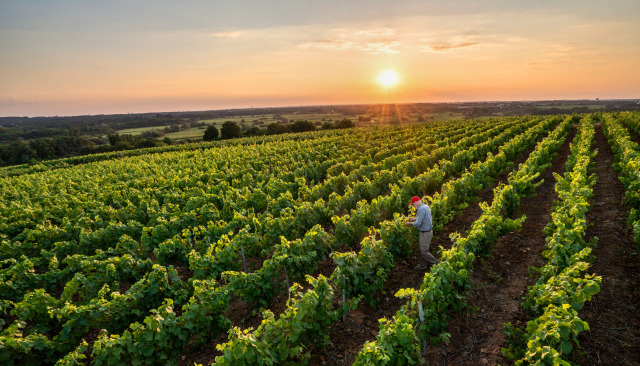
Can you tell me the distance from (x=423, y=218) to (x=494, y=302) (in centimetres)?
236

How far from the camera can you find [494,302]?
6.60 m

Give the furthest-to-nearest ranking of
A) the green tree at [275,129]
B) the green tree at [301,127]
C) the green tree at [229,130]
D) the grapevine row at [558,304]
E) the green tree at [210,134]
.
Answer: the green tree at [301,127] < the green tree at [275,129] < the green tree at [210,134] < the green tree at [229,130] < the grapevine row at [558,304]

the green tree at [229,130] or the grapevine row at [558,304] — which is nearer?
the grapevine row at [558,304]

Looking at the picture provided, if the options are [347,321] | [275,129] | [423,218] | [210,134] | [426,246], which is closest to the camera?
[347,321]

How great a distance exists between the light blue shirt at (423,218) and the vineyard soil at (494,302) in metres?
1.79

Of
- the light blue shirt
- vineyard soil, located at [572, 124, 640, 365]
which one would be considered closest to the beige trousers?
the light blue shirt

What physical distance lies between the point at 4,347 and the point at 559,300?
929 centimetres

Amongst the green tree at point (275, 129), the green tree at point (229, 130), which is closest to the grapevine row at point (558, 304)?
the green tree at point (275, 129)

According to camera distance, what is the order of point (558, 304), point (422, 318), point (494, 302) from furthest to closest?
point (494, 302) → point (422, 318) → point (558, 304)

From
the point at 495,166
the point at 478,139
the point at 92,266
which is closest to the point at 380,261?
the point at 92,266

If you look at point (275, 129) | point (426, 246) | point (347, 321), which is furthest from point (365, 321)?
point (275, 129)

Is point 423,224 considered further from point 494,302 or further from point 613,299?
point 613,299

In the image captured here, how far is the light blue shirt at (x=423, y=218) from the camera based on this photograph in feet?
24.2

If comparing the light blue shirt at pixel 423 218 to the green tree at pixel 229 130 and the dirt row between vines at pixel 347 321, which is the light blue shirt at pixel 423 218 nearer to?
the dirt row between vines at pixel 347 321
